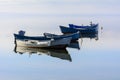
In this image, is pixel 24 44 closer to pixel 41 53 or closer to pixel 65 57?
pixel 41 53

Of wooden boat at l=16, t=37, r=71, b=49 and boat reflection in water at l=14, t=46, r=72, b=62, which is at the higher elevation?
wooden boat at l=16, t=37, r=71, b=49

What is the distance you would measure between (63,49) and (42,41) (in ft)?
6.28

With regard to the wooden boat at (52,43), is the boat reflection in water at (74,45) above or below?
below

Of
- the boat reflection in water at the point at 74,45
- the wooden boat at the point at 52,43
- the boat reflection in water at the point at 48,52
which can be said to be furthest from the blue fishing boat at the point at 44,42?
the boat reflection in water at the point at 74,45

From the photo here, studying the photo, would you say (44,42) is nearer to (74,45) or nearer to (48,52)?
(48,52)

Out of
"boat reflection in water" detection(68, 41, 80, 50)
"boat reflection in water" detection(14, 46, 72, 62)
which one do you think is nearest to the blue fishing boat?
"boat reflection in water" detection(14, 46, 72, 62)

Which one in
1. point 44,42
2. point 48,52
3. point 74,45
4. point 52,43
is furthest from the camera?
point 74,45

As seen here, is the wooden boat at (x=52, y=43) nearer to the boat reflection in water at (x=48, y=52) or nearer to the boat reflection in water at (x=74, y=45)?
the boat reflection in water at (x=48, y=52)

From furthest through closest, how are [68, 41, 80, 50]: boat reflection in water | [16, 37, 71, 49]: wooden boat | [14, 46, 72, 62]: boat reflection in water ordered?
[68, 41, 80, 50]: boat reflection in water → [16, 37, 71, 49]: wooden boat → [14, 46, 72, 62]: boat reflection in water

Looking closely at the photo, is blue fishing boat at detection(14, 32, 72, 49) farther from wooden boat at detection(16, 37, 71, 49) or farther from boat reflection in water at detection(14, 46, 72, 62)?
boat reflection in water at detection(14, 46, 72, 62)

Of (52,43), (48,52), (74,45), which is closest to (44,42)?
(52,43)

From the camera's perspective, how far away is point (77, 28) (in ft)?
180

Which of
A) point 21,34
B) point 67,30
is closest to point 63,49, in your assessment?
point 21,34

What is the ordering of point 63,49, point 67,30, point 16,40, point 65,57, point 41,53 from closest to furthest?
1. point 65,57
2. point 41,53
3. point 63,49
4. point 16,40
5. point 67,30
